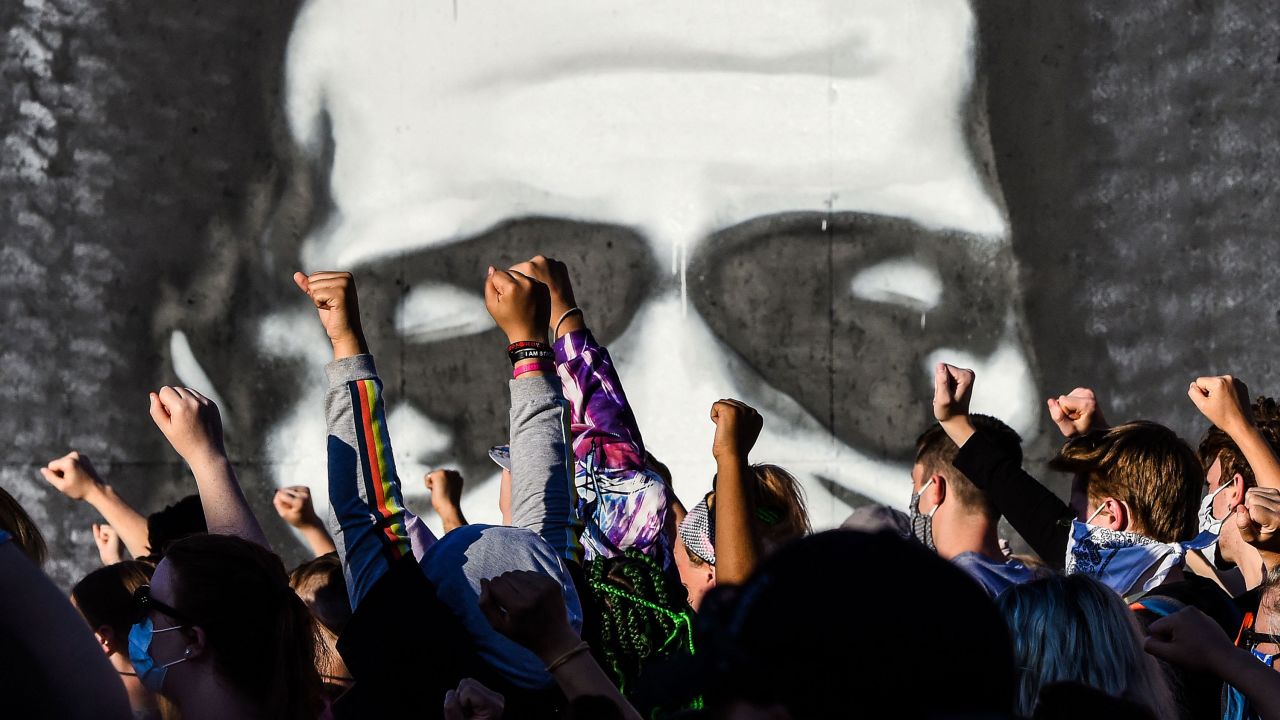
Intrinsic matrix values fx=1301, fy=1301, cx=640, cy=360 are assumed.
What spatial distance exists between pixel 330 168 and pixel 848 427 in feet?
8.94

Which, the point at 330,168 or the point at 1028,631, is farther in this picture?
the point at 330,168

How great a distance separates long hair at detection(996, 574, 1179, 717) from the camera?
2.00 meters

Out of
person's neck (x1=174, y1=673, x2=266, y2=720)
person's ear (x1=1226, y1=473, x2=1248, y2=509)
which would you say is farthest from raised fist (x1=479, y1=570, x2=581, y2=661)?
person's ear (x1=1226, y1=473, x2=1248, y2=509)

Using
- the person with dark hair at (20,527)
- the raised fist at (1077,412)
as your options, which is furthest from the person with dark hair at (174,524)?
the raised fist at (1077,412)

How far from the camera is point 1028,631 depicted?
207 cm

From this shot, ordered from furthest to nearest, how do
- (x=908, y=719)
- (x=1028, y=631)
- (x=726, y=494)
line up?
(x=726, y=494)
(x=1028, y=631)
(x=908, y=719)

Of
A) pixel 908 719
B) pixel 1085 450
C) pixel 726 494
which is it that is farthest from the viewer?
pixel 1085 450

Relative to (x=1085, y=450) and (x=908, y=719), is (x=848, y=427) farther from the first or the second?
(x=908, y=719)

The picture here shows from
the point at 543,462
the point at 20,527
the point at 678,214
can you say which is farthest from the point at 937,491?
the point at 678,214

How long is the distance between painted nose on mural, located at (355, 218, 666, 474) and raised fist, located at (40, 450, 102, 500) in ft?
7.12

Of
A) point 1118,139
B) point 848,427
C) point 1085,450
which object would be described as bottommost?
point 848,427

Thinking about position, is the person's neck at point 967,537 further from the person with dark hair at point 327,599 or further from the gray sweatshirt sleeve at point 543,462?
the person with dark hair at point 327,599

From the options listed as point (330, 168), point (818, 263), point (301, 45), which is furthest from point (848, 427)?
point (301, 45)

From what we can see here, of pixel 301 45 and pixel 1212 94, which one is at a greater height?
pixel 301 45
